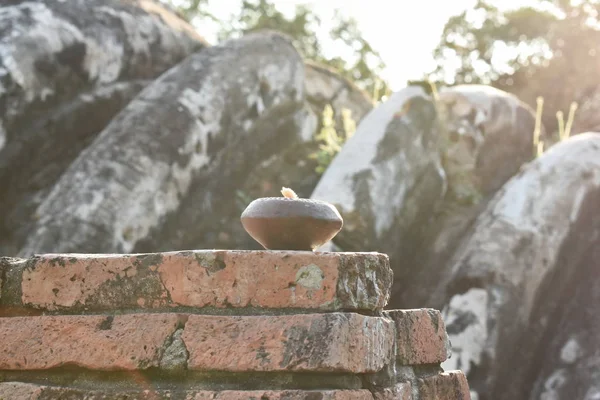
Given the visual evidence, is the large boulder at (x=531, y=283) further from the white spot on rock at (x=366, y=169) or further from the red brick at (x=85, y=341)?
the red brick at (x=85, y=341)

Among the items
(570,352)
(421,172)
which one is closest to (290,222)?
(570,352)

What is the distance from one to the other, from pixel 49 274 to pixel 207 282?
0.38 metres

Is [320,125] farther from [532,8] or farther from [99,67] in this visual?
[532,8]

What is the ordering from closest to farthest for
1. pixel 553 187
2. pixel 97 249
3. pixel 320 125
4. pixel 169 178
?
pixel 97 249 < pixel 169 178 < pixel 553 187 < pixel 320 125

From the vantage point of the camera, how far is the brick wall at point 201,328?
1.75m

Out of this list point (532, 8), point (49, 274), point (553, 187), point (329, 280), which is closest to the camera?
point (329, 280)

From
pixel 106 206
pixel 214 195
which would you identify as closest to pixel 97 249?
pixel 106 206

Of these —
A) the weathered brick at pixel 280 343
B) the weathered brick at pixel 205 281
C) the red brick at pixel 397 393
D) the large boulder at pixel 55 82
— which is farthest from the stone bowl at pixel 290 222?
the large boulder at pixel 55 82

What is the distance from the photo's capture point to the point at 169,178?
4895mm

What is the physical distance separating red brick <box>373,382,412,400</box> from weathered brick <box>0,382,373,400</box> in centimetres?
5

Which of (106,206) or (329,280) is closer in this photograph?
(329,280)

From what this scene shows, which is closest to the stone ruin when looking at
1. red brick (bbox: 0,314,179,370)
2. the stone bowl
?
red brick (bbox: 0,314,179,370)

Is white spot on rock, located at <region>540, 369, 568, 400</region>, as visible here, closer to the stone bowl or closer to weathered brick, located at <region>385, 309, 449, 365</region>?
Result: weathered brick, located at <region>385, 309, 449, 365</region>

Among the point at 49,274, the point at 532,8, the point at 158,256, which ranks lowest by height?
the point at 532,8
